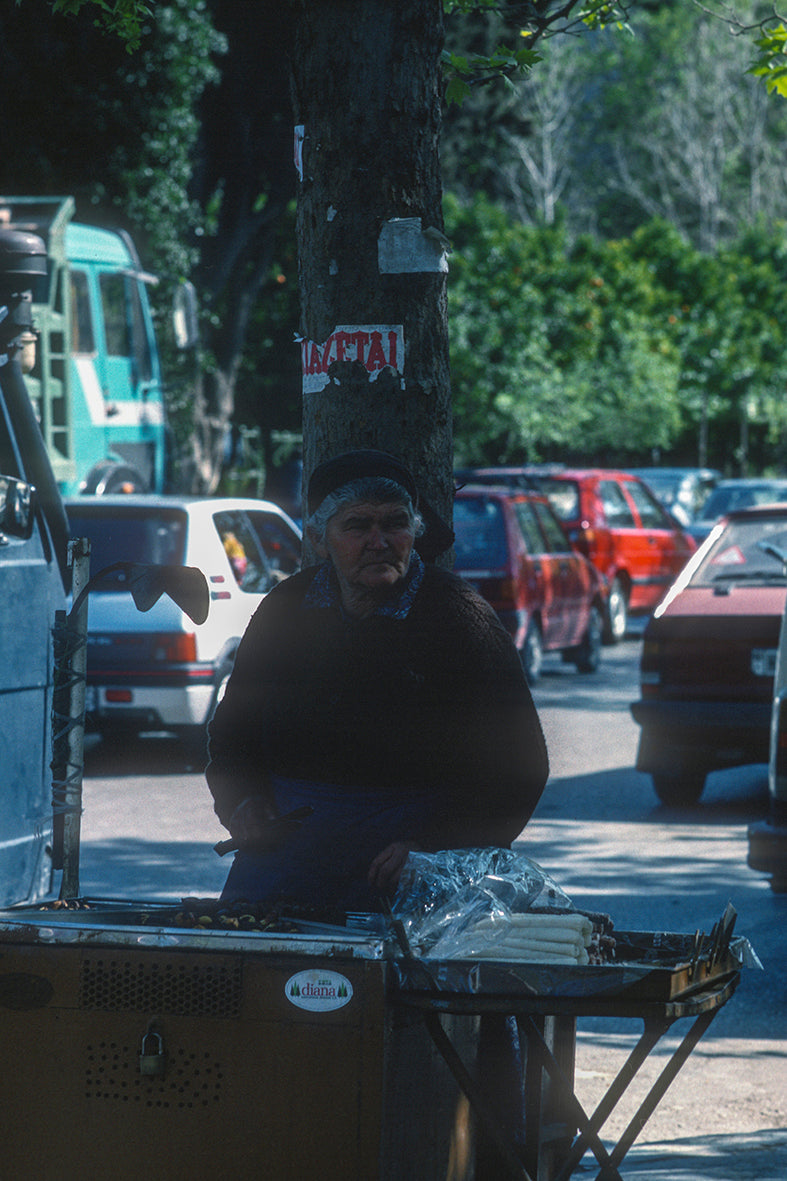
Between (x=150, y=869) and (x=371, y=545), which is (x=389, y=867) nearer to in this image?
(x=371, y=545)

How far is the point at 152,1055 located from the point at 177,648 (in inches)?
316

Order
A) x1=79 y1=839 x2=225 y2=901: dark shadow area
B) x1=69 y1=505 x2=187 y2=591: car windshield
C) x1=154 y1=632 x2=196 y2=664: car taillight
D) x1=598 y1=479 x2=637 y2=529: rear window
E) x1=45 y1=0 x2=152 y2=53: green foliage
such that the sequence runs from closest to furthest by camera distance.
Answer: x1=45 y1=0 x2=152 y2=53: green foliage → x1=79 y1=839 x2=225 y2=901: dark shadow area → x1=154 y1=632 x2=196 y2=664: car taillight → x1=69 y1=505 x2=187 y2=591: car windshield → x1=598 y1=479 x2=637 y2=529: rear window

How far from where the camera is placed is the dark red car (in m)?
20.1

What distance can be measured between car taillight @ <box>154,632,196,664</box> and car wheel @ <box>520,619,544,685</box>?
15.5ft

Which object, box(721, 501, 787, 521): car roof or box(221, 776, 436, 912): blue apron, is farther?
box(721, 501, 787, 521): car roof

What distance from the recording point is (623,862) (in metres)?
8.60

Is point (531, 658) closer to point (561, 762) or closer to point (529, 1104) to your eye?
point (561, 762)

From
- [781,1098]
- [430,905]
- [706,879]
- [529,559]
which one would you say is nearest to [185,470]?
[529,559]

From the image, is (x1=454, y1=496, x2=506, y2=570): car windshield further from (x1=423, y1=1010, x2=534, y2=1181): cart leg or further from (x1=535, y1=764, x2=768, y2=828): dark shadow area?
(x1=423, y1=1010, x2=534, y2=1181): cart leg

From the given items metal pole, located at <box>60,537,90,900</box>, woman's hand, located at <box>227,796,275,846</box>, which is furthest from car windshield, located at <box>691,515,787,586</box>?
woman's hand, located at <box>227,796,275,846</box>

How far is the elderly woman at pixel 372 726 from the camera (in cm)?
346

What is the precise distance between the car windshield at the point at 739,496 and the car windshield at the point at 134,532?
1423 centimetres

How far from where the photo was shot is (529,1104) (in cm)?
324

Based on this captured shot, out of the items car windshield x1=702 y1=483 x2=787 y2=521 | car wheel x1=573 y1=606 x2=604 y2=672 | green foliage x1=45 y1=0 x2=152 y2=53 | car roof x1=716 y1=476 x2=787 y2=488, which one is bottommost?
car wheel x1=573 y1=606 x2=604 y2=672
